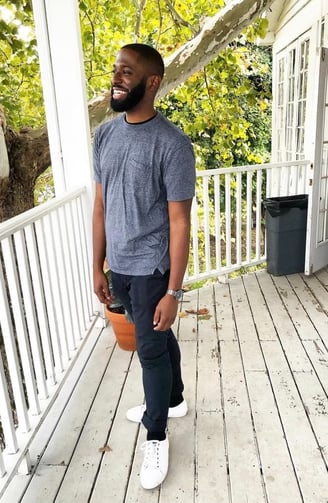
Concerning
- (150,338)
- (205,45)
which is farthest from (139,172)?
(205,45)

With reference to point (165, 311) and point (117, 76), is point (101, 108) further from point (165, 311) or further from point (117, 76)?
point (165, 311)

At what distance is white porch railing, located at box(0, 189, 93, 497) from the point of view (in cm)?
159

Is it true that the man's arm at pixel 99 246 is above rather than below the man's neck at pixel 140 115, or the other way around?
below

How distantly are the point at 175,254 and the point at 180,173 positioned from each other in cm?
27

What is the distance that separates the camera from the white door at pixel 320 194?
140 inches

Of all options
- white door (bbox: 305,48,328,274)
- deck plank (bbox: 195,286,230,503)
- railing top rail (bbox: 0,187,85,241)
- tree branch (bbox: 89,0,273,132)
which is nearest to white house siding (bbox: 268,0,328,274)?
white door (bbox: 305,48,328,274)

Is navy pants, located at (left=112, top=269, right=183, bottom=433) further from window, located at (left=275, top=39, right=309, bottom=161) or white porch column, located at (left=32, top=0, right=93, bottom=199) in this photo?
window, located at (left=275, top=39, right=309, bottom=161)

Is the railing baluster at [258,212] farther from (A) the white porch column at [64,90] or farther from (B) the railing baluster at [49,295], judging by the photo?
(B) the railing baluster at [49,295]

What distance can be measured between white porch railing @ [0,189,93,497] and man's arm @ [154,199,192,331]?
1.89 feet

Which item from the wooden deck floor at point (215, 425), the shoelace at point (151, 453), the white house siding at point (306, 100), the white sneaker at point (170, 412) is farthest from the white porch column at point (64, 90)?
the white house siding at point (306, 100)

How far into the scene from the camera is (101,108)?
11.8 ft

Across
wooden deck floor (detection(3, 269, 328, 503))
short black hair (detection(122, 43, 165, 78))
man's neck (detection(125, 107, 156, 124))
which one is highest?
short black hair (detection(122, 43, 165, 78))

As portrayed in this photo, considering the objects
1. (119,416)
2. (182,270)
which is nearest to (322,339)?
(119,416)

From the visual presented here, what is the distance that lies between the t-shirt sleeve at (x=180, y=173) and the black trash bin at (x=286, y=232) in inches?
100
